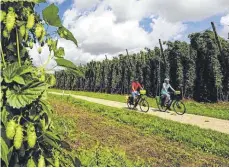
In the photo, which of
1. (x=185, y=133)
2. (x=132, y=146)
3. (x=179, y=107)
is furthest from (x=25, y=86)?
(x=179, y=107)

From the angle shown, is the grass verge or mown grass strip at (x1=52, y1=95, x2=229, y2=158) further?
mown grass strip at (x1=52, y1=95, x2=229, y2=158)

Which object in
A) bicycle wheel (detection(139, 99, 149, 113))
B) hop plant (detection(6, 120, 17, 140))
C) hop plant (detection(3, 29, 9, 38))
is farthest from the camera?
bicycle wheel (detection(139, 99, 149, 113))

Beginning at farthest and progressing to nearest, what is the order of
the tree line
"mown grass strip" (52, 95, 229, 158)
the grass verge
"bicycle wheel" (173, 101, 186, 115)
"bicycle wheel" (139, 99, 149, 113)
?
the tree line → "bicycle wheel" (139, 99, 149, 113) → "bicycle wheel" (173, 101, 186, 115) → "mown grass strip" (52, 95, 229, 158) → the grass verge

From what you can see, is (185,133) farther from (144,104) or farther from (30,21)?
(30,21)

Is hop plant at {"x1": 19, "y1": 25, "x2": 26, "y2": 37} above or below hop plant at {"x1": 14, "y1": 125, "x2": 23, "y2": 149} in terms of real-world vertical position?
above

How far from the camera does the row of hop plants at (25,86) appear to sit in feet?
5.34

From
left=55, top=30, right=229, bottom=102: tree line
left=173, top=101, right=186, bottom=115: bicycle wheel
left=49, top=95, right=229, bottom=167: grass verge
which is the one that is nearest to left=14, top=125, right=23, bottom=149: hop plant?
left=49, top=95, right=229, bottom=167: grass verge

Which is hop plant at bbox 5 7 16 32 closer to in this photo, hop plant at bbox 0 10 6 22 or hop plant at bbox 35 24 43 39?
hop plant at bbox 0 10 6 22

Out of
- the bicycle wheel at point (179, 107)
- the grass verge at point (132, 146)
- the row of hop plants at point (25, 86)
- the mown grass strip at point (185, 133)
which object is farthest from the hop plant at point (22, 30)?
the bicycle wheel at point (179, 107)

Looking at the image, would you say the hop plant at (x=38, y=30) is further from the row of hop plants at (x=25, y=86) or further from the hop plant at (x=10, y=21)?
the hop plant at (x=10, y=21)

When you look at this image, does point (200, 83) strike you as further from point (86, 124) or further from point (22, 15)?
point (22, 15)

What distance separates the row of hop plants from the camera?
1.63 m

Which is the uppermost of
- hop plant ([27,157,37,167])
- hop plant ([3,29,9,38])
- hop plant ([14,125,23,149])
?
hop plant ([3,29,9,38])

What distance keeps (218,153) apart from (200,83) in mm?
20544
